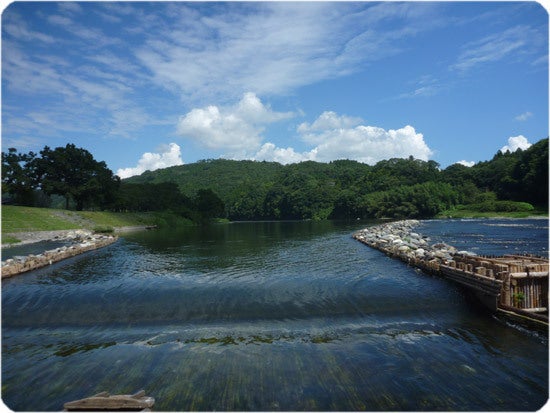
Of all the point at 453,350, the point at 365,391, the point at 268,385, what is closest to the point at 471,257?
the point at 453,350

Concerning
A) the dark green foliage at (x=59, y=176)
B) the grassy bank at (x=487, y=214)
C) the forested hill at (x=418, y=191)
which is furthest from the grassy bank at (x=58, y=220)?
the grassy bank at (x=487, y=214)

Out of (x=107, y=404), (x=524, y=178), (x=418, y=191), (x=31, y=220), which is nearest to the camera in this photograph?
(x=107, y=404)

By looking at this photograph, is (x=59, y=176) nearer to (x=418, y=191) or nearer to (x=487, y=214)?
(x=418, y=191)

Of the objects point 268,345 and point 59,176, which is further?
point 59,176

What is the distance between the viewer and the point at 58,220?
227ft

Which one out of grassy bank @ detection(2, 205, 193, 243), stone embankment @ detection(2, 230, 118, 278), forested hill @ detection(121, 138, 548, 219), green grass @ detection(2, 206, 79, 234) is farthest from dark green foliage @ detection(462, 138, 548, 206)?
green grass @ detection(2, 206, 79, 234)

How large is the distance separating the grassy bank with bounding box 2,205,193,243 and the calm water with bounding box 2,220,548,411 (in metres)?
38.4

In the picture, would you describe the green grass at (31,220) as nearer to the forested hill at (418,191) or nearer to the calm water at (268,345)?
the calm water at (268,345)

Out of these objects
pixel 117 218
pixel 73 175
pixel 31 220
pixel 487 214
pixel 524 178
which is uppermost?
pixel 73 175

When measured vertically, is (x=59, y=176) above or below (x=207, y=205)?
above

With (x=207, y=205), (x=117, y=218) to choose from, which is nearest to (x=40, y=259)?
(x=117, y=218)

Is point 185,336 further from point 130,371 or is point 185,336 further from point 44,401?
point 44,401

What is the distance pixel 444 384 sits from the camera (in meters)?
10.4

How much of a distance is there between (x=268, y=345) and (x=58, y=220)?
70879 mm
